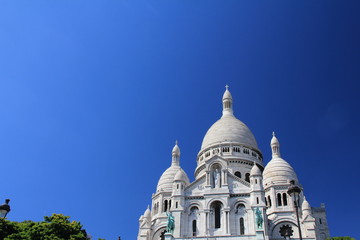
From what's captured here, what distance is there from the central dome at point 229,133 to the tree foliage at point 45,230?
35099mm

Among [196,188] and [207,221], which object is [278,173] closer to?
[196,188]

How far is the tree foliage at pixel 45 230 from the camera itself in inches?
1336

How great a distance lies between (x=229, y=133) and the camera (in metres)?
67.0

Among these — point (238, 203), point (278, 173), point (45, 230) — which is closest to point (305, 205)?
point (278, 173)

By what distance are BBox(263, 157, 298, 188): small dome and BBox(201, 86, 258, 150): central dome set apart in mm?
8859

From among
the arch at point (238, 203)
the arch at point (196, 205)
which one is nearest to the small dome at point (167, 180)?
the arch at point (196, 205)

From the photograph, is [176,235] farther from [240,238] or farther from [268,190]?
[268,190]

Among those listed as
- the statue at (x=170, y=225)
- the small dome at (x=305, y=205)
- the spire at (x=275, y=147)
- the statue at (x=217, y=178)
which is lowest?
the statue at (x=170, y=225)

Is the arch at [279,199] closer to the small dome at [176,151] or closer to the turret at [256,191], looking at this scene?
the turret at [256,191]

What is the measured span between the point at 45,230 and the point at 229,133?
39.6m

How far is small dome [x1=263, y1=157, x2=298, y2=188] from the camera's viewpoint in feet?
181

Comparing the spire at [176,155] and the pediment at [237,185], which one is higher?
the spire at [176,155]

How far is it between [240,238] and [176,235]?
813cm

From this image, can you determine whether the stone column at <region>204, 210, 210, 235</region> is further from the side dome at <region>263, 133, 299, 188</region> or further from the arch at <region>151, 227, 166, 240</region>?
the side dome at <region>263, 133, 299, 188</region>
